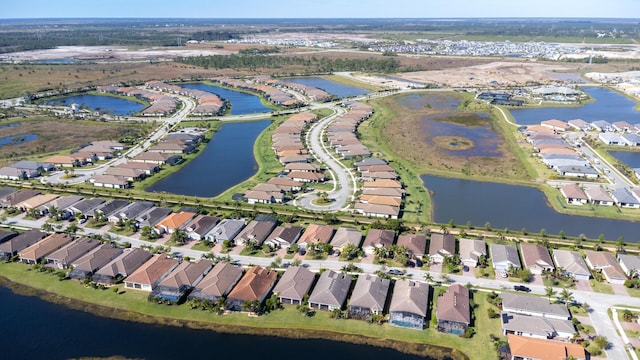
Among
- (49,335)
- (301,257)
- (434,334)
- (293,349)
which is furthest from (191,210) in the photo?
(434,334)

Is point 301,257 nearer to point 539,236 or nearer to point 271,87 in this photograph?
point 539,236

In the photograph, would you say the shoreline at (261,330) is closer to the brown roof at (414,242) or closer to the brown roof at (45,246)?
the brown roof at (45,246)

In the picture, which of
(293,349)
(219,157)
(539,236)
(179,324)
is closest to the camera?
(293,349)

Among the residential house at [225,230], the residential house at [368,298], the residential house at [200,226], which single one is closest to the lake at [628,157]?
the residential house at [368,298]

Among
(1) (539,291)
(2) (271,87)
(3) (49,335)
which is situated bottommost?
(3) (49,335)

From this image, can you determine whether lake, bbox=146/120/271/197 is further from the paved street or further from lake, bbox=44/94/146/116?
lake, bbox=44/94/146/116

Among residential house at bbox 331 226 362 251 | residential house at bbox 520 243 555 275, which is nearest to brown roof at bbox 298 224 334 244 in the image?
residential house at bbox 331 226 362 251

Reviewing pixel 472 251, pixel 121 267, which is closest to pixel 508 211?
pixel 472 251
